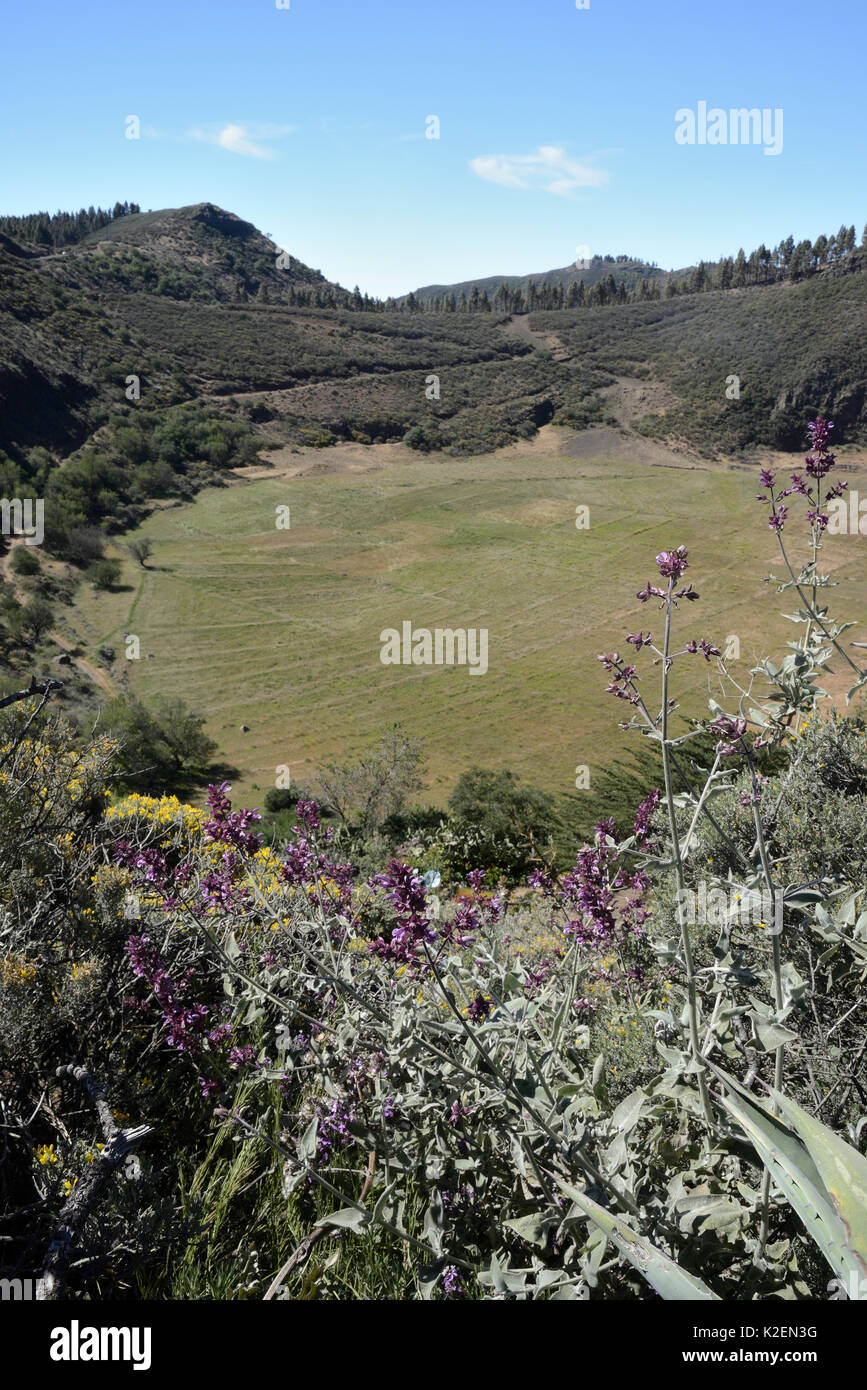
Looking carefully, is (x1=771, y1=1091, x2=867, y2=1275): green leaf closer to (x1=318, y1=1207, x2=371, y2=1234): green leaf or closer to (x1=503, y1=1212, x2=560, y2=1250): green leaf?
(x1=503, y1=1212, x2=560, y2=1250): green leaf

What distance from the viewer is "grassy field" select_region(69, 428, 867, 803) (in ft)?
66.3

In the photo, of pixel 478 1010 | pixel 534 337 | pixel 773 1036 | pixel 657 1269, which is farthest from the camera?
pixel 534 337

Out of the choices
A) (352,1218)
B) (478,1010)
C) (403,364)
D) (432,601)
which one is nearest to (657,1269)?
(352,1218)

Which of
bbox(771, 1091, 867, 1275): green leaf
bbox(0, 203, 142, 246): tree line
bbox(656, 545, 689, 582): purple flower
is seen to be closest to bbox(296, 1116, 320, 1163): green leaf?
bbox(771, 1091, 867, 1275): green leaf

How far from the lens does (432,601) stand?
29.5 metres

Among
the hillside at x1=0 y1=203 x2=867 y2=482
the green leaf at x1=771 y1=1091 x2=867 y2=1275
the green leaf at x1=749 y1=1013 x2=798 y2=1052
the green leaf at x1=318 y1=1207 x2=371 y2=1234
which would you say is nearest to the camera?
the green leaf at x1=771 y1=1091 x2=867 y2=1275

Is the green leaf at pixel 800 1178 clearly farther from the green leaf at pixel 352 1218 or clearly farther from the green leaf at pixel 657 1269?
the green leaf at pixel 352 1218

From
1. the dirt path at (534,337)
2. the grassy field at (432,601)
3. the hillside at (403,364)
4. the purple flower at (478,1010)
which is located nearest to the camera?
the purple flower at (478,1010)

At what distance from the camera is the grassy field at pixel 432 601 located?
66.3ft

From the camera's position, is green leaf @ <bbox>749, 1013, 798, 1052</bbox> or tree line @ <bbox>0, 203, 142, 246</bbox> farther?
tree line @ <bbox>0, 203, 142, 246</bbox>

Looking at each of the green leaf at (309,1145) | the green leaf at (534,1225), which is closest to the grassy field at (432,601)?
the green leaf at (309,1145)

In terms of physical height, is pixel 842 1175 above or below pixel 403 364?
below

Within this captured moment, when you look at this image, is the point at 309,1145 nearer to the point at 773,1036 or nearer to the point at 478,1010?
the point at 478,1010
